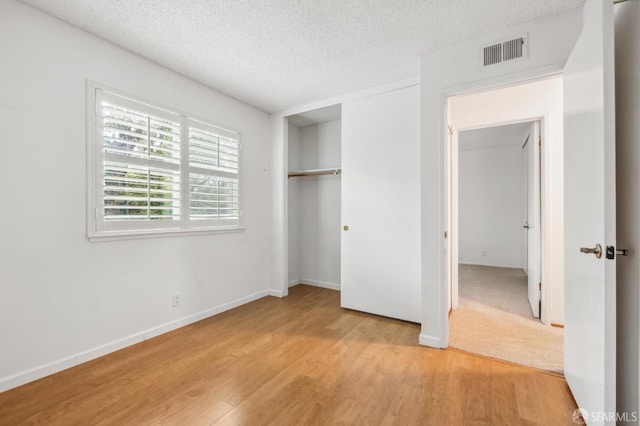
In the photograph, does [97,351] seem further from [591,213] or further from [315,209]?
[591,213]

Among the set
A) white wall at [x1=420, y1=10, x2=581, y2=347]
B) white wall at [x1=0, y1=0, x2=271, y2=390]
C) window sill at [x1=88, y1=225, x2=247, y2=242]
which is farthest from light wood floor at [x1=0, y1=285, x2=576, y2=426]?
window sill at [x1=88, y1=225, x2=247, y2=242]

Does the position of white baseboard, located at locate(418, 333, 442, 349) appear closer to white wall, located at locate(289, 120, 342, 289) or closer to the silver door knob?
the silver door knob

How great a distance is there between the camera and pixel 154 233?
2613mm

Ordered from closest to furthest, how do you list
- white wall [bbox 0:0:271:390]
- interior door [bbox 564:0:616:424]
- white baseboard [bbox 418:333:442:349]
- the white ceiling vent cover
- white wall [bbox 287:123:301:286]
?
interior door [bbox 564:0:616:424]
white wall [bbox 0:0:271:390]
the white ceiling vent cover
white baseboard [bbox 418:333:442:349]
white wall [bbox 287:123:301:286]

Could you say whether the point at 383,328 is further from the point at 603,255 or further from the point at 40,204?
the point at 40,204

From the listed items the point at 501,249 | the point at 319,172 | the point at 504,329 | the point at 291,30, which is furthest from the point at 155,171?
the point at 501,249

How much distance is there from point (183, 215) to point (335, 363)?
2.07 meters

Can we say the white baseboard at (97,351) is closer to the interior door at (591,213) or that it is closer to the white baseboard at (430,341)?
the white baseboard at (430,341)

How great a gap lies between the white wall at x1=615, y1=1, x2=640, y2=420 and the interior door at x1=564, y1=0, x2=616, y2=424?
5.3 inches

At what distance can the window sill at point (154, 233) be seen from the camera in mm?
2266

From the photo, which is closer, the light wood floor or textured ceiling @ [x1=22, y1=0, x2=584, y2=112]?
the light wood floor

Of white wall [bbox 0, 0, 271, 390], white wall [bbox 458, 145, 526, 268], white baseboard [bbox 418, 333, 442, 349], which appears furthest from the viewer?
white wall [bbox 458, 145, 526, 268]

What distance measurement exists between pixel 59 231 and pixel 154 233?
678mm

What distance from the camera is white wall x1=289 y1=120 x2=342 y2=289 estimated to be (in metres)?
4.25
